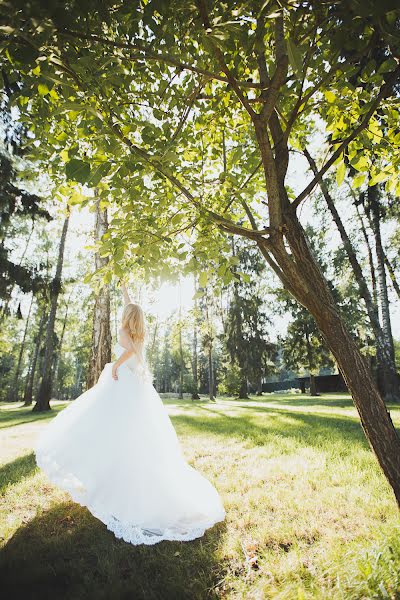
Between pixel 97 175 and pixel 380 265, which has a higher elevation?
pixel 380 265

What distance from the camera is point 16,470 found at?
18.2 feet

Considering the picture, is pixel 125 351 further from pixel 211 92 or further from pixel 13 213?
pixel 13 213

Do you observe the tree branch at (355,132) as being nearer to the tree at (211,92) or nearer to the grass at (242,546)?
the tree at (211,92)

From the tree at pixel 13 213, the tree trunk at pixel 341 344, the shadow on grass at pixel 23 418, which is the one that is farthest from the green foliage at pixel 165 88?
the shadow on grass at pixel 23 418

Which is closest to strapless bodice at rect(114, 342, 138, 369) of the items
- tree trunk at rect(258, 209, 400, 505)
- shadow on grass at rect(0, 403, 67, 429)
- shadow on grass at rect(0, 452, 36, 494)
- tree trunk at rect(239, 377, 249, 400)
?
tree trunk at rect(258, 209, 400, 505)

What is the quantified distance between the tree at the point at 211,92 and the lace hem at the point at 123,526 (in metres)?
1.93

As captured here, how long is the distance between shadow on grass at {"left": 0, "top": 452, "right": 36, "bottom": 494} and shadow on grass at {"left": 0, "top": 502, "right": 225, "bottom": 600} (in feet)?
5.94

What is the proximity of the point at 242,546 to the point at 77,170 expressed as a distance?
3.45 meters

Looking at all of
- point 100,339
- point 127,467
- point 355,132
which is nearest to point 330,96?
point 355,132

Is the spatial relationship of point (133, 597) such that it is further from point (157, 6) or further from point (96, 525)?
point (157, 6)

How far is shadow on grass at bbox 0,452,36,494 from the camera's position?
4949mm

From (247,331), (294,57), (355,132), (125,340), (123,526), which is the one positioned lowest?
(123,526)

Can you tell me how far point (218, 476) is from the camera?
4906 millimetres

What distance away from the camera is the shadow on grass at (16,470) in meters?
4.95
